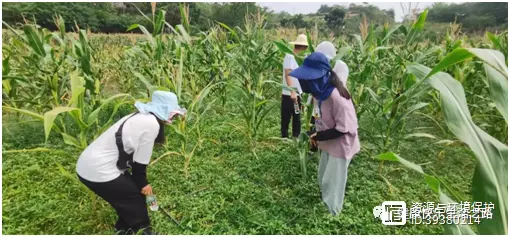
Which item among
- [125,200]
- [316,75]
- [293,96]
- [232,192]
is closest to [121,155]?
[125,200]

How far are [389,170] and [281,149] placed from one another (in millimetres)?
992

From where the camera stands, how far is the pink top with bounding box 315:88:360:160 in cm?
196

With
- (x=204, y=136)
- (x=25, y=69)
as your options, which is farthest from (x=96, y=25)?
(x=204, y=136)

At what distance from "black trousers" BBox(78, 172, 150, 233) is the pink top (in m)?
1.19

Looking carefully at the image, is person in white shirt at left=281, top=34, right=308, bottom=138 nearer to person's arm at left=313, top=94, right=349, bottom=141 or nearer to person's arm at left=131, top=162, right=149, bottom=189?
person's arm at left=313, top=94, right=349, bottom=141

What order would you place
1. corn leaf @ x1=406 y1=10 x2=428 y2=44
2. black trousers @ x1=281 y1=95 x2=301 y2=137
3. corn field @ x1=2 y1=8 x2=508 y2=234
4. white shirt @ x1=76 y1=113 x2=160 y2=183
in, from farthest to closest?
black trousers @ x1=281 y1=95 x2=301 y2=137
corn leaf @ x1=406 y1=10 x2=428 y2=44
white shirt @ x1=76 y1=113 x2=160 y2=183
corn field @ x1=2 y1=8 x2=508 y2=234

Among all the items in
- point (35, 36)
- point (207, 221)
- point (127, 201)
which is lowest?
point (207, 221)

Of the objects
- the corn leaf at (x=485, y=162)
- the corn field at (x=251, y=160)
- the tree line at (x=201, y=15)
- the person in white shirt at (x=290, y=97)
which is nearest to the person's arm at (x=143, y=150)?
the corn field at (x=251, y=160)

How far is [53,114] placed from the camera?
1.53m

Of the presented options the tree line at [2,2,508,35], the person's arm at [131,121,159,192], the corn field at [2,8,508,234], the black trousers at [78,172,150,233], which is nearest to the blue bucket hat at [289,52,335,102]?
the corn field at [2,8,508,234]

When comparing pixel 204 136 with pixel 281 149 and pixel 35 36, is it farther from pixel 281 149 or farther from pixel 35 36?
pixel 35 36

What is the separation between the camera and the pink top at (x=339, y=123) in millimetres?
1962

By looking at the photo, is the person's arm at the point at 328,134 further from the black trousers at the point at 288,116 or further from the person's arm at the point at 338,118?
the black trousers at the point at 288,116

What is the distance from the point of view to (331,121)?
2.06 m
